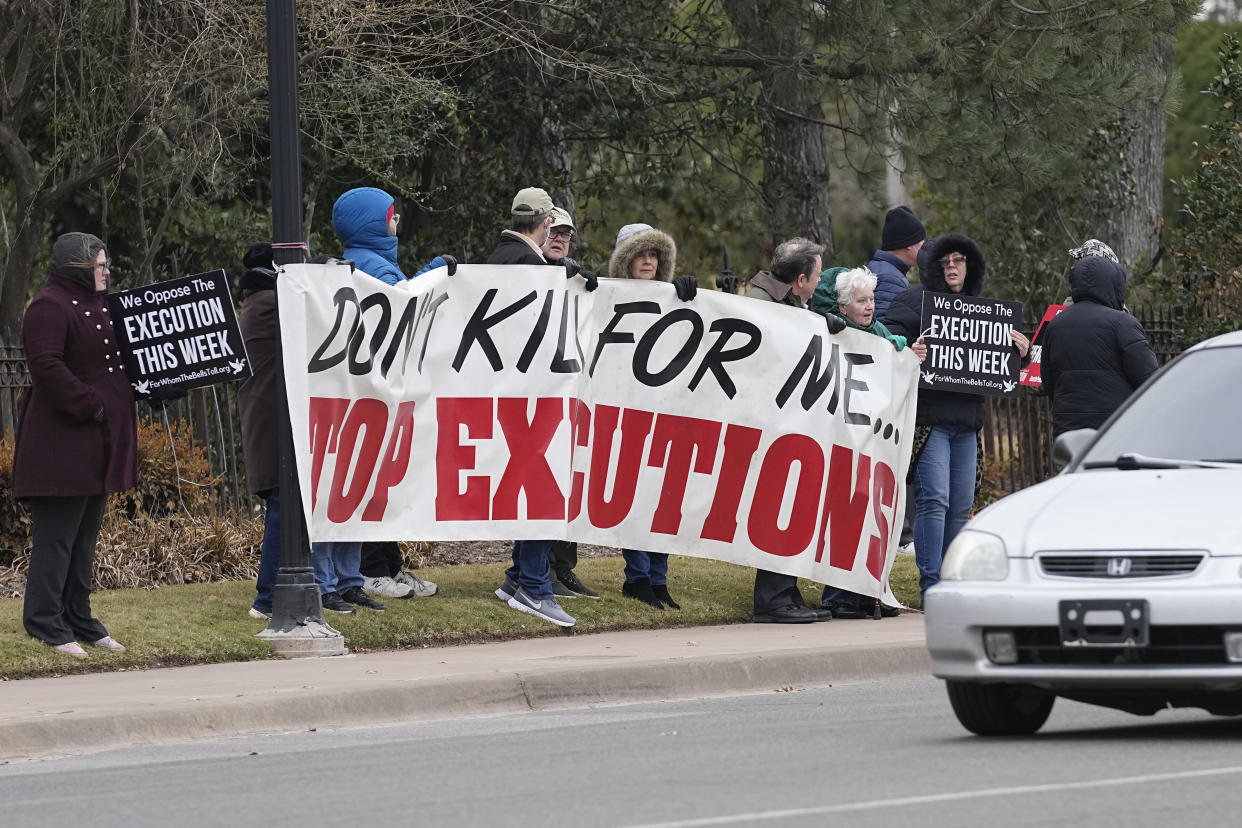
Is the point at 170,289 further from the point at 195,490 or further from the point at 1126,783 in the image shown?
the point at 1126,783

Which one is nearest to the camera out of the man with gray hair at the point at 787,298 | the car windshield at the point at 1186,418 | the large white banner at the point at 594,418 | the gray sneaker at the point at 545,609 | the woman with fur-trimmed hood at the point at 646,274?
the car windshield at the point at 1186,418

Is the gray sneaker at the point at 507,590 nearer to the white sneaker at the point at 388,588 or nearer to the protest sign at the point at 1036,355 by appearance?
the white sneaker at the point at 388,588

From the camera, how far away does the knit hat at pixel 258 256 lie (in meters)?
12.1

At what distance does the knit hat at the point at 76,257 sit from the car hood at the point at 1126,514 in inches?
201

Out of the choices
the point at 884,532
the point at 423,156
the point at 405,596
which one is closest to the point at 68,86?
the point at 423,156

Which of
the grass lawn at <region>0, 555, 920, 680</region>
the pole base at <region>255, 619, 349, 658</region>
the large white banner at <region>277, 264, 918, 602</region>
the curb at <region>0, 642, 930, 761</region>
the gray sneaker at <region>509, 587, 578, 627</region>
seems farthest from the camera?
the gray sneaker at <region>509, 587, 578, 627</region>

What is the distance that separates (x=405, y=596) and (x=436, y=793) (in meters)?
5.40

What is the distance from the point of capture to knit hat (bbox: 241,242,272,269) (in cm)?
1214

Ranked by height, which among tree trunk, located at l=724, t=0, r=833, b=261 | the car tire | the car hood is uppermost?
tree trunk, located at l=724, t=0, r=833, b=261

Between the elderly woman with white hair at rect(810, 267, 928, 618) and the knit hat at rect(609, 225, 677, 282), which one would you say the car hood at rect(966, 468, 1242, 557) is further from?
the elderly woman with white hair at rect(810, 267, 928, 618)

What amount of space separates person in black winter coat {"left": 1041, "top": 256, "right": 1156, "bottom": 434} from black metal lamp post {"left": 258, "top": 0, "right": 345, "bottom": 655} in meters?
4.42

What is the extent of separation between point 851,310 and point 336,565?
11.4 feet


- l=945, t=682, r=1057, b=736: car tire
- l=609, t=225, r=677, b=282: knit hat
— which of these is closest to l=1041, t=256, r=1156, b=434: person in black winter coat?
l=609, t=225, r=677, b=282: knit hat

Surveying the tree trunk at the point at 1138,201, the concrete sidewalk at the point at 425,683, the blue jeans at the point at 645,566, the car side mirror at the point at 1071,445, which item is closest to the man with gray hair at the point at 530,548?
the concrete sidewalk at the point at 425,683
